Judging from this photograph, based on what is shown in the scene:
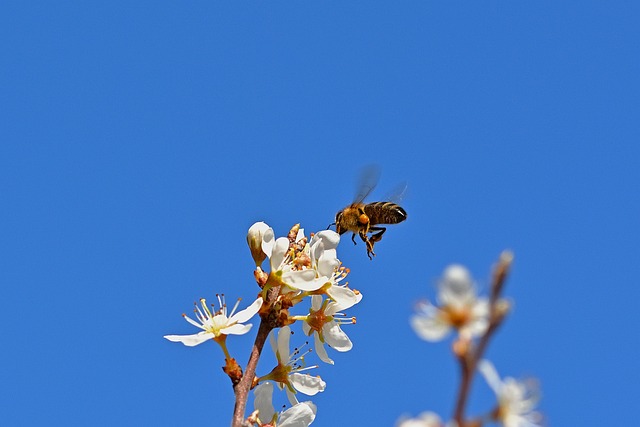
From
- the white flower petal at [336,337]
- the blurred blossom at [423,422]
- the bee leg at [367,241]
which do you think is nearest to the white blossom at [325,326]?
the white flower petal at [336,337]

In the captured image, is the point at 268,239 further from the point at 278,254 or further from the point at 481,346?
the point at 481,346

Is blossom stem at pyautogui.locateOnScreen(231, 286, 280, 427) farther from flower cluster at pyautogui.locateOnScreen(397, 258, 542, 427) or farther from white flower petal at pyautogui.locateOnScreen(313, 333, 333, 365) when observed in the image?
flower cluster at pyautogui.locateOnScreen(397, 258, 542, 427)

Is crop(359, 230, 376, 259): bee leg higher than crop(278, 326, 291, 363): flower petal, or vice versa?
crop(359, 230, 376, 259): bee leg

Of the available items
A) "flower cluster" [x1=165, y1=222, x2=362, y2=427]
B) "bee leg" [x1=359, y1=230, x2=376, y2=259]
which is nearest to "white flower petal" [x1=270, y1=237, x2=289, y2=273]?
"flower cluster" [x1=165, y1=222, x2=362, y2=427]

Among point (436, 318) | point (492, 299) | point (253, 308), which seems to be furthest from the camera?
point (253, 308)

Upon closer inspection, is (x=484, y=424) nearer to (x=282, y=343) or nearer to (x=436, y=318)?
(x=436, y=318)

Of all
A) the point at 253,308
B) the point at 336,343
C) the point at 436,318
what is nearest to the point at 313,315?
the point at 336,343
